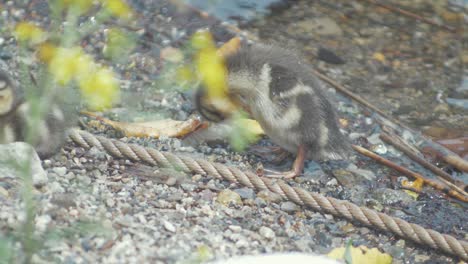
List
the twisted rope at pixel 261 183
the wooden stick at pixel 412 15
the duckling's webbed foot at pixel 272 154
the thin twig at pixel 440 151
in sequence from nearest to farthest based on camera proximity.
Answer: the twisted rope at pixel 261 183, the duckling's webbed foot at pixel 272 154, the thin twig at pixel 440 151, the wooden stick at pixel 412 15

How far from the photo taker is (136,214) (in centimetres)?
379

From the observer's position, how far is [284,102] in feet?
15.5

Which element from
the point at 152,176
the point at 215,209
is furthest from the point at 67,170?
the point at 215,209

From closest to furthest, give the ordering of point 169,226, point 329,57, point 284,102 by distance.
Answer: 1. point 169,226
2. point 284,102
3. point 329,57

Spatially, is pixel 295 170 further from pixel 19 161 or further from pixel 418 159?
pixel 19 161

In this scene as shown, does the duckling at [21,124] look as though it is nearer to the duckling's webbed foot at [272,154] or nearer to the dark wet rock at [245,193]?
the dark wet rock at [245,193]

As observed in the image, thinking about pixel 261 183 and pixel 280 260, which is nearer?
pixel 280 260

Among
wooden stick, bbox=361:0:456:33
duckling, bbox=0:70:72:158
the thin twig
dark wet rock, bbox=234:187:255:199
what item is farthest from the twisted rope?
wooden stick, bbox=361:0:456:33

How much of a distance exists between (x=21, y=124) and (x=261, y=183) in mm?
1269

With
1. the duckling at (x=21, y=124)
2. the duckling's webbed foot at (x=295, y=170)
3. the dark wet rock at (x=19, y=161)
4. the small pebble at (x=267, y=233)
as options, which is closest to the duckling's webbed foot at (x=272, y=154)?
the duckling's webbed foot at (x=295, y=170)

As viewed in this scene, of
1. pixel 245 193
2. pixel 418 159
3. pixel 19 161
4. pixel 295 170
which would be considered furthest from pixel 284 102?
pixel 19 161

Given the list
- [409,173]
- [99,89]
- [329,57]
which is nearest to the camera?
[99,89]

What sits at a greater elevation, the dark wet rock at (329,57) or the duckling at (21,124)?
the duckling at (21,124)

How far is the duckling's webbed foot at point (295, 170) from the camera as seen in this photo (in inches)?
189
